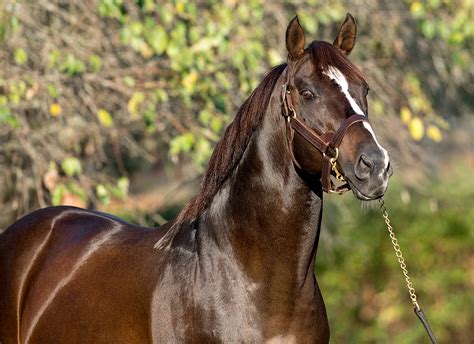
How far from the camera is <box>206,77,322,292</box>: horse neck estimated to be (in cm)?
371

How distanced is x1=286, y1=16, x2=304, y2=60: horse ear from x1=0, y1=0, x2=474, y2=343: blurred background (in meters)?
2.70

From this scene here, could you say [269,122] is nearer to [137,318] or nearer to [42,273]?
[137,318]

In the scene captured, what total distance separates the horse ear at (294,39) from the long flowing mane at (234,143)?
0.14 meters

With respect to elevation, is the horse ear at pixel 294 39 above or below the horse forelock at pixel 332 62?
above

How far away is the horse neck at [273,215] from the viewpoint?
3.71 metres

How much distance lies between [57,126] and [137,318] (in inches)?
130

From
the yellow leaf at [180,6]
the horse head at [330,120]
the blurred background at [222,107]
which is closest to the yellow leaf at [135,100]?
the blurred background at [222,107]

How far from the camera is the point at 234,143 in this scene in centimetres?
385

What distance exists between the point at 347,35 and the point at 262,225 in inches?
33.5

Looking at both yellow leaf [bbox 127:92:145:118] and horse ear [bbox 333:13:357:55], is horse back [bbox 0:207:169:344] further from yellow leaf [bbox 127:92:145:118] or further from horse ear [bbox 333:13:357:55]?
yellow leaf [bbox 127:92:145:118]

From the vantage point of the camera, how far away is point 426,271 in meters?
9.52

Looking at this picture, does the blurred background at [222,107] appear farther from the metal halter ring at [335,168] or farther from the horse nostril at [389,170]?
the horse nostril at [389,170]

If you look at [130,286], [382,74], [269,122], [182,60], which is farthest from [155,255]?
[382,74]

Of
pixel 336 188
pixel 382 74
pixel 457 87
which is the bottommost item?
pixel 457 87
